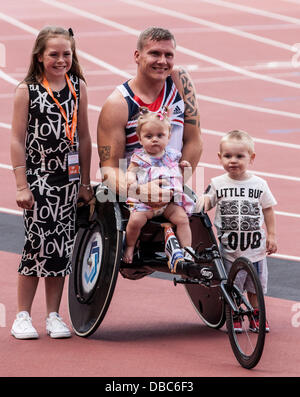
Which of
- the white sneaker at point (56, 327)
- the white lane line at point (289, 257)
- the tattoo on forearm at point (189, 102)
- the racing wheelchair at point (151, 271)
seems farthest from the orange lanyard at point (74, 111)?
the white lane line at point (289, 257)

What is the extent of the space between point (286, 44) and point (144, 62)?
14594 mm

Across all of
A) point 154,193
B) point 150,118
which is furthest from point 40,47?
point 154,193

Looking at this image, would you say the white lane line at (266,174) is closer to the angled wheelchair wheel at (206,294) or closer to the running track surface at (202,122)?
the running track surface at (202,122)

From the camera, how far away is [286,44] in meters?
20.5

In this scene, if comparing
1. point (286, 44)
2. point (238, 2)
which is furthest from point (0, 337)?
point (238, 2)

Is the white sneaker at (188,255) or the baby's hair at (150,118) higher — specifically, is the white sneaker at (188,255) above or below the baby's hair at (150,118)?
below

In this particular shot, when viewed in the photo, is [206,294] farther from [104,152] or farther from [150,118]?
[150,118]

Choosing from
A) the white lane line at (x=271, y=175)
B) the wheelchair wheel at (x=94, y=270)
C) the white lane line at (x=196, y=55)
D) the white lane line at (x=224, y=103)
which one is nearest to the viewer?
the wheelchair wheel at (x=94, y=270)

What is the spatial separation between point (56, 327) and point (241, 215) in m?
1.38

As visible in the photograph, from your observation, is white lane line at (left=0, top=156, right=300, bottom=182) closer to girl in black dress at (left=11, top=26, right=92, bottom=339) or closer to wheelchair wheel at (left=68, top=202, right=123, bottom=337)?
wheelchair wheel at (left=68, top=202, right=123, bottom=337)

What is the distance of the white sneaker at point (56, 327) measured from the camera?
255 inches

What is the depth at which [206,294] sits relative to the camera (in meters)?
6.78

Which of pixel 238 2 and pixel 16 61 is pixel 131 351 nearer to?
pixel 16 61

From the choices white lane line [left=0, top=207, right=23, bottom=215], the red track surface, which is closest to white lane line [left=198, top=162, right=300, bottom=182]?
white lane line [left=0, top=207, right=23, bottom=215]
